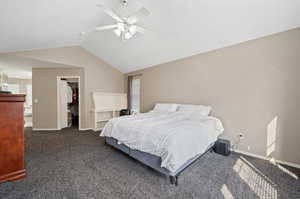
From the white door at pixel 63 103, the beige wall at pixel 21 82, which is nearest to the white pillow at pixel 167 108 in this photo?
the white door at pixel 63 103

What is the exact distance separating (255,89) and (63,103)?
20.4 feet

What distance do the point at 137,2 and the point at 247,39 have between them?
2492mm

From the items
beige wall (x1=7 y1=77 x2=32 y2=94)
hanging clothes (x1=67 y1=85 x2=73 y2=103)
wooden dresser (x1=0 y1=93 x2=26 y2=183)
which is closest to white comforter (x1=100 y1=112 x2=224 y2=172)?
wooden dresser (x1=0 y1=93 x2=26 y2=183)

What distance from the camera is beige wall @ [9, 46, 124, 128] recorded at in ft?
13.6

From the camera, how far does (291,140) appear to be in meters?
2.51

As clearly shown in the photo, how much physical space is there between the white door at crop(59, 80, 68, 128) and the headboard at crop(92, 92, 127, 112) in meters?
1.30

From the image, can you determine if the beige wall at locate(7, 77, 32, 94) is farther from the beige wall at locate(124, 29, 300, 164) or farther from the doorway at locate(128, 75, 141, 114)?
the beige wall at locate(124, 29, 300, 164)

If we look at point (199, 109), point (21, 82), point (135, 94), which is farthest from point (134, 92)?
point (21, 82)

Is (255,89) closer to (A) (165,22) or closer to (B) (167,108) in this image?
(B) (167,108)

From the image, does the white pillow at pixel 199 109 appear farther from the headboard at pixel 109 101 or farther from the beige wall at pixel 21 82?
the beige wall at pixel 21 82

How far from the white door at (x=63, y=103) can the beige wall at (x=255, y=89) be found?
467 cm

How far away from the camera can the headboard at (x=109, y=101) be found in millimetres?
5138

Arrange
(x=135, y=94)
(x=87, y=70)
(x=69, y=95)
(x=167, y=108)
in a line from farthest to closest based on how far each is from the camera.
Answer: (x=69, y=95) → (x=135, y=94) → (x=87, y=70) → (x=167, y=108)

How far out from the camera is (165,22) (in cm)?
295
